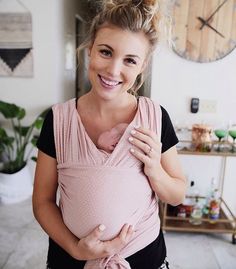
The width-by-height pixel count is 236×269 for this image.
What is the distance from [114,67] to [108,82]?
1.7 inches

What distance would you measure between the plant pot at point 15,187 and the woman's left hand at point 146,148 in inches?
79.4

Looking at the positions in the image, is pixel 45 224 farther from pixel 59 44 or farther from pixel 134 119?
pixel 59 44

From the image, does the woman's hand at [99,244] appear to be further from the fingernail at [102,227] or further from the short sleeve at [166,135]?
the short sleeve at [166,135]

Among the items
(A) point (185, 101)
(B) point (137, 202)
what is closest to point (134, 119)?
(B) point (137, 202)

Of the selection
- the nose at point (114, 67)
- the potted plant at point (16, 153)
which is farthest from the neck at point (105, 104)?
the potted plant at point (16, 153)

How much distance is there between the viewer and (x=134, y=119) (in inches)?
28.2

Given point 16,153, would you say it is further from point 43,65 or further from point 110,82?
point 110,82

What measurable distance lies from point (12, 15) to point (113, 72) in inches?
87.2

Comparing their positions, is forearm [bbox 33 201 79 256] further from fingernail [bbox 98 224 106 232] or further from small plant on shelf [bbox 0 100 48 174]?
small plant on shelf [bbox 0 100 48 174]

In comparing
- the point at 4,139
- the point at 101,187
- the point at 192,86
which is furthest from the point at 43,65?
the point at 101,187

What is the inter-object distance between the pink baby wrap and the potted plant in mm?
1766

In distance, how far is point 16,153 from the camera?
269cm

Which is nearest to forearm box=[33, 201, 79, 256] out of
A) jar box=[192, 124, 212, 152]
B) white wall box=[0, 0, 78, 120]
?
jar box=[192, 124, 212, 152]

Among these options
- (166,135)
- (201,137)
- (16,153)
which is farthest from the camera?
(16,153)
